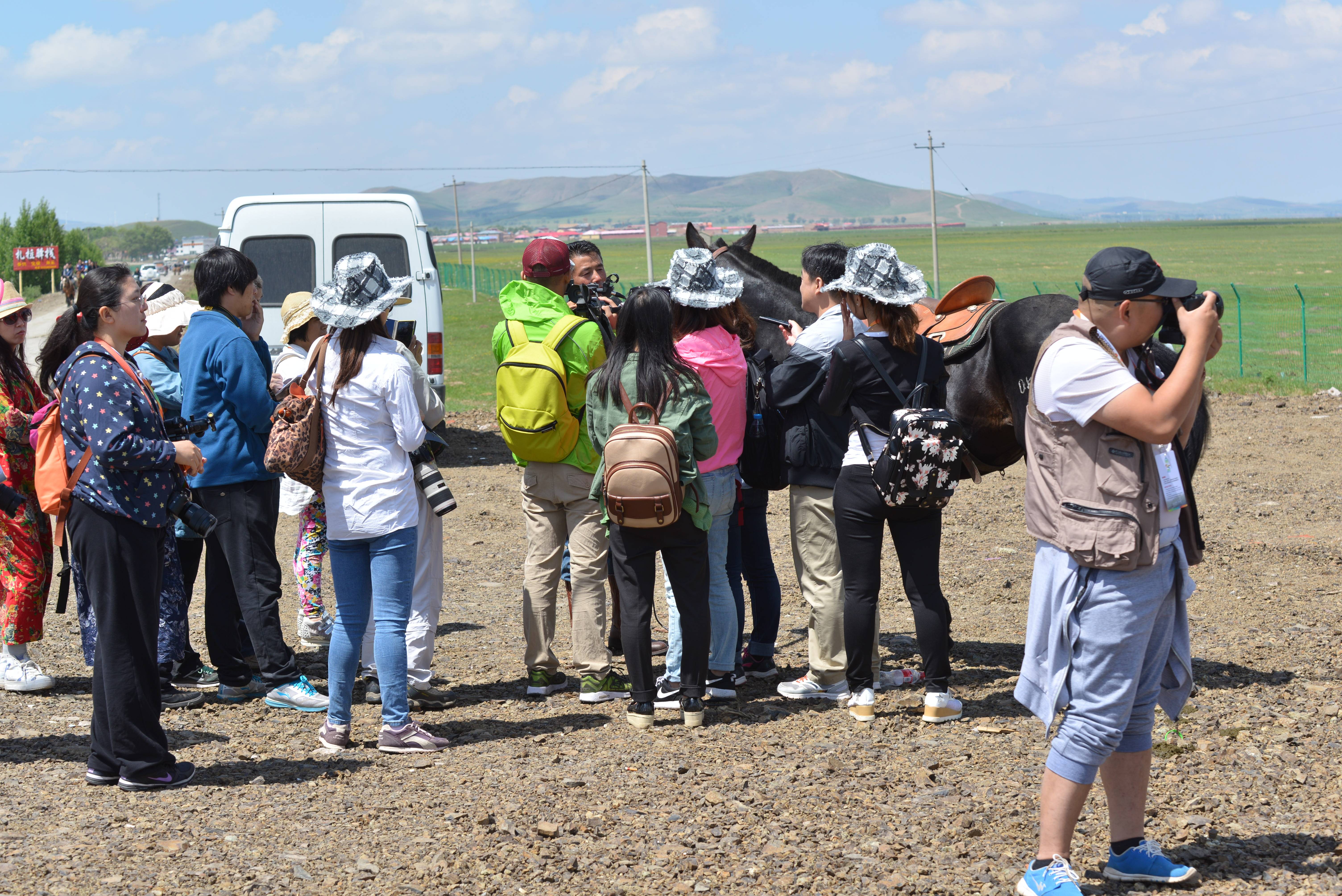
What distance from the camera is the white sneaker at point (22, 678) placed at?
5.41 metres

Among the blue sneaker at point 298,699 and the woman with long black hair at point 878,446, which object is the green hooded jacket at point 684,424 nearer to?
the woman with long black hair at point 878,446

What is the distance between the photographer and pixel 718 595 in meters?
5.04

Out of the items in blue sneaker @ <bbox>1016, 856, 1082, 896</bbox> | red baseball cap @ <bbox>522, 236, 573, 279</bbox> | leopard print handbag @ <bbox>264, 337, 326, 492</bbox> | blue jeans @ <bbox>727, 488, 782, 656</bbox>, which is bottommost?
blue sneaker @ <bbox>1016, 856, 1082, 896</bbox>

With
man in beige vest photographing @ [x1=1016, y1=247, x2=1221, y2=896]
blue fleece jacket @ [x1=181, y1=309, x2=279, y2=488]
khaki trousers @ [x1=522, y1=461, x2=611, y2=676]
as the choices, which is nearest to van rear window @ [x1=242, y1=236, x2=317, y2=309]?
blue fleece jacket @ [x1=181, y1=309, x2=279, y2=488]

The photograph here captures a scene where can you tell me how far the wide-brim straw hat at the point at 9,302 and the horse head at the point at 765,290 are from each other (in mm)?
Result: 3381

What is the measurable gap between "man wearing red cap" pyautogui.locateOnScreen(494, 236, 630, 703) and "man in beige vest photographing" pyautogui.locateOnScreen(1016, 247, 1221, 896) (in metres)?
2.32

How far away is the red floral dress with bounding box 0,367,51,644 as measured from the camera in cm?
518

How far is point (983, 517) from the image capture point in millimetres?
8969

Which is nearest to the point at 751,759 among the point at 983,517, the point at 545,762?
the point at 545,762

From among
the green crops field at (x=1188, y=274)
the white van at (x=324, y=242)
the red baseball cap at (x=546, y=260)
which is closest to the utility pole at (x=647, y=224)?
the green crops field at (x=1188, y=274)

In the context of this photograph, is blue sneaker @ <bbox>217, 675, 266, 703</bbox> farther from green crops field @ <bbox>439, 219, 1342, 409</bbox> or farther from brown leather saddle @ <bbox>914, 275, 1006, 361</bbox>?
green crops field @ <bbox>439, 219, 1342, 409</bbox>

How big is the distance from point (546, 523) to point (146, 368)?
2.17m

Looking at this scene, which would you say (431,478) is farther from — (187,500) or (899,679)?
(899,679)

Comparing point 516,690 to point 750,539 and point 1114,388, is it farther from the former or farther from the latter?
point 1114,388
